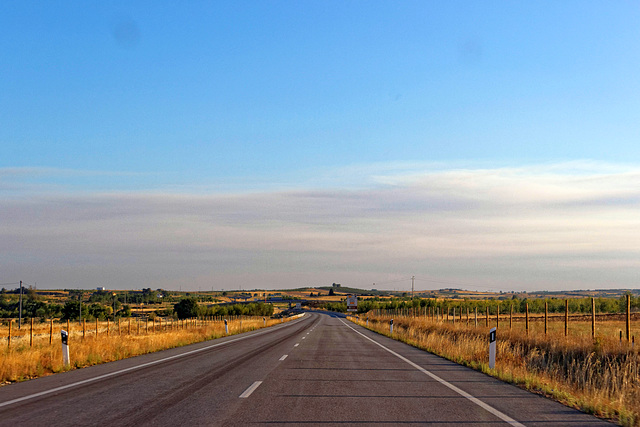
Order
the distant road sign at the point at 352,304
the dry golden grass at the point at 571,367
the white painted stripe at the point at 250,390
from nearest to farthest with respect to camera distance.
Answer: the dry golden grass at the point at 571,367 < the white painted stripe at the point at 250,390 < the distant road sign at the point at 352,304

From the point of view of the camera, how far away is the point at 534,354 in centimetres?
1753

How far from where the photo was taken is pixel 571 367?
14.6m

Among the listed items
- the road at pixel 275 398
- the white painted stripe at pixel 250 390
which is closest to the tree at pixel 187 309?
the road at pixel 275 398

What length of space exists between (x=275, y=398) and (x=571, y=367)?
9.13 meters

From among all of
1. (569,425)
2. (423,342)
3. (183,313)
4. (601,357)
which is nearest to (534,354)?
(601,357)

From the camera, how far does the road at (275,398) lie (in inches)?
311

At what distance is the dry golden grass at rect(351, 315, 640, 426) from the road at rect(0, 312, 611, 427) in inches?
20.0

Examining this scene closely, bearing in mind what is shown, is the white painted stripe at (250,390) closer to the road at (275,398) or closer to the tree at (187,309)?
the road at (275,398)

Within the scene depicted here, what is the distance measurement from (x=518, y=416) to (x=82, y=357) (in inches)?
A: 560

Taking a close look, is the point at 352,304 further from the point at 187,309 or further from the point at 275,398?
the point at 275,398

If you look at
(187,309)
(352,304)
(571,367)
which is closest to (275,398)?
(571,367)

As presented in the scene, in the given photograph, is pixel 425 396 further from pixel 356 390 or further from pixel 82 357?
pixel 82 357

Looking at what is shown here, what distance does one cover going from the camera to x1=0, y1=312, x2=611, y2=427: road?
7.91 meters

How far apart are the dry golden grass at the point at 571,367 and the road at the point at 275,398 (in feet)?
1.67
